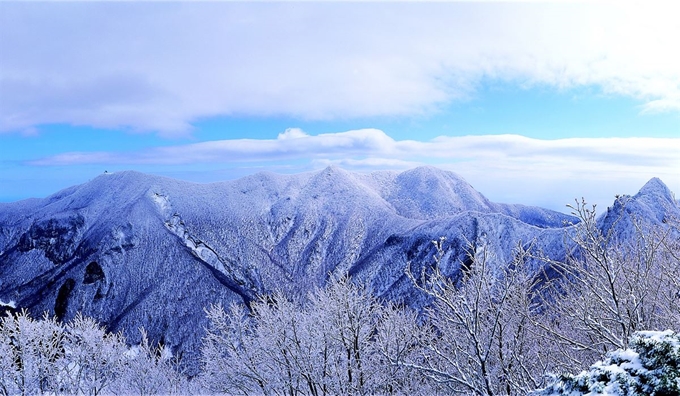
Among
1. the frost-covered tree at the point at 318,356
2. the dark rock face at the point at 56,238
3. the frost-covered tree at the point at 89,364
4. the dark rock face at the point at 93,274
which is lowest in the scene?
the dark rock face at the point at 93,274

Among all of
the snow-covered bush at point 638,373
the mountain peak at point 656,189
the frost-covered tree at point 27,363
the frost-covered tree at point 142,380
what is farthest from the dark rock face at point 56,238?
the mountain peak at point 656,189

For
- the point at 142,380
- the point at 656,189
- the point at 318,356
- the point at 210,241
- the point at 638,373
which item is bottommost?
the point at 210,241

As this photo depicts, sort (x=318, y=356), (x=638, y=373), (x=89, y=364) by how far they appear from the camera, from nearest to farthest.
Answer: (x=638, y=373) < (x=318, y=356) < (x=89, y=364)

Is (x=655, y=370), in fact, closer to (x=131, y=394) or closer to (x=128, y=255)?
(x=131, y=394)

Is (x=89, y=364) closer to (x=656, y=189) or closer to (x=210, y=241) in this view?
(x=210, y=241)

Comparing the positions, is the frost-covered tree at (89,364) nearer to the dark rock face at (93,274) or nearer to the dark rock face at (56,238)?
the dark rock face at (93,274)

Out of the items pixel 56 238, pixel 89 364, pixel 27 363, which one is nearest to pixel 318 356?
pixel 89 364

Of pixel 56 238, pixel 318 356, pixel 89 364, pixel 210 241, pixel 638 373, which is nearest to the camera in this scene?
pixel 638 373
